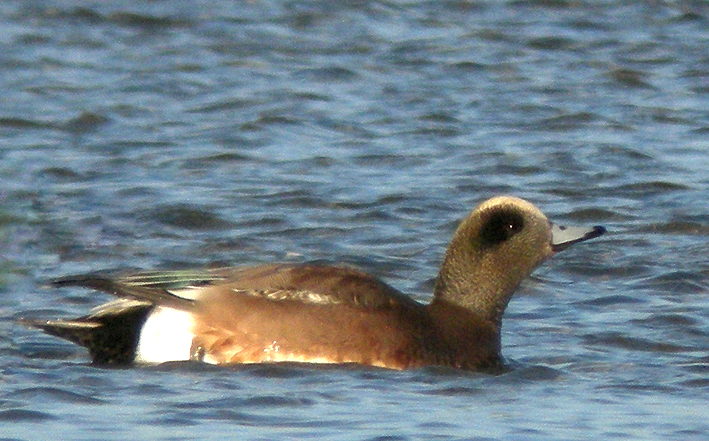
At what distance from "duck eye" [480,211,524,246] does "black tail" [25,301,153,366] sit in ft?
4.51

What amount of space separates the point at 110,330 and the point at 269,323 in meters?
0.62

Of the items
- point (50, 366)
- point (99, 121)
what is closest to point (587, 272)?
point (50, 366)

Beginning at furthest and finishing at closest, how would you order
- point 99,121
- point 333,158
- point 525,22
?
point 525,22
point 99,121
point 333,158

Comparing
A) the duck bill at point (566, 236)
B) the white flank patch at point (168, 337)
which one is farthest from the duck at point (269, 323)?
the duck bill at point (566, 236)

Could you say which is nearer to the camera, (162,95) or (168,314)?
(168,314)

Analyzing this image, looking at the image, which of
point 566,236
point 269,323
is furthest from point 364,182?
point 269,323

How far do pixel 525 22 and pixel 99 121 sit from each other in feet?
15.3

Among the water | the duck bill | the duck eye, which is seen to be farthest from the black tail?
the duck bill

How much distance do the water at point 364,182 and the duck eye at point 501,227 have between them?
53 centimetres

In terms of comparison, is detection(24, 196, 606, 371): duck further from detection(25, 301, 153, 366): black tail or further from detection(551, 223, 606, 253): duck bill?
detection(551, 223, 606, 253): duck bill

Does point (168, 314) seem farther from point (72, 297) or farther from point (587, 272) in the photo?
point (587, 272)

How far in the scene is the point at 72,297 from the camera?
8.20 metres

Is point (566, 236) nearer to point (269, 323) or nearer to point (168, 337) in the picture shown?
point (269, 323)

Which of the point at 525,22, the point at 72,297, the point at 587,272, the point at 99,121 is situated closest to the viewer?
the point at 72,297
